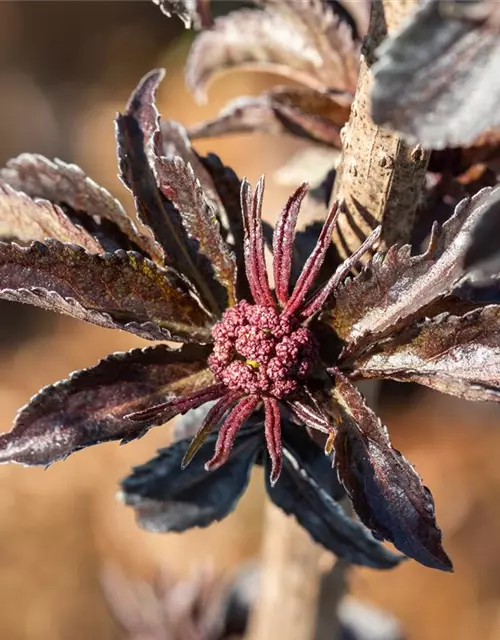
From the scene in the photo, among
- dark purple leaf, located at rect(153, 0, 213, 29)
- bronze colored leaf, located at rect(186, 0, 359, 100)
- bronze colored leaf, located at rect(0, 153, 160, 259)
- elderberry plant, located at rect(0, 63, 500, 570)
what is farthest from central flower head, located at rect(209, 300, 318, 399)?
bronze colored leaf, located at rect(186, 0, 359, 100)

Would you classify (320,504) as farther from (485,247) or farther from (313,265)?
(485,247)

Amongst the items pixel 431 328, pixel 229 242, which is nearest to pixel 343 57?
pixel 229 242

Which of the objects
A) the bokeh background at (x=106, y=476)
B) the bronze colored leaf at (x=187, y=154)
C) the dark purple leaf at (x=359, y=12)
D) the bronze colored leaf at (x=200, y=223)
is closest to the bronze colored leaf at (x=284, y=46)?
the dark purple leaf at (x=359, y=12)

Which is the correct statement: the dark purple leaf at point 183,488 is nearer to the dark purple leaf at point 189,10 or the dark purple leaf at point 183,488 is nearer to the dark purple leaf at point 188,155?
the dark purple leaf at point 188,155

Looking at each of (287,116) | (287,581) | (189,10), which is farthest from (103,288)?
(287,581)

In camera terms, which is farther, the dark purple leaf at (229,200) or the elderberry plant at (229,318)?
the dark purple leaf at (229,200)

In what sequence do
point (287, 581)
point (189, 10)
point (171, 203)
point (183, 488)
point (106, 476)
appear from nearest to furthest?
point (189, 10)
point (171, 203)
point (183, 488)
point (287, 581)
point (106, 476)
